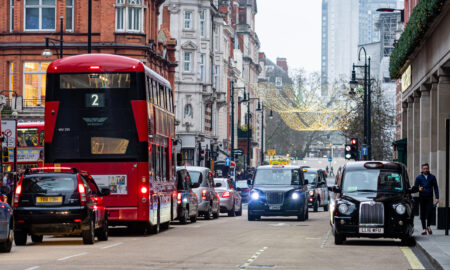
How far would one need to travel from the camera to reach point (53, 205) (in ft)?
70.0

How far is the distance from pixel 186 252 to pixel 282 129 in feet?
412

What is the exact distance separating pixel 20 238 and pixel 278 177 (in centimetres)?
1668

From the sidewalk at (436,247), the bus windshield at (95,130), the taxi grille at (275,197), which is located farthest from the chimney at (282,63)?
the bus windshield at (95,130)

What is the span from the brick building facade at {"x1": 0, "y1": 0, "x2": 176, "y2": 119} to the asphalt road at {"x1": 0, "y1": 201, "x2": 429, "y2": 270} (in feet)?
116

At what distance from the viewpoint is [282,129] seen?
144 metres

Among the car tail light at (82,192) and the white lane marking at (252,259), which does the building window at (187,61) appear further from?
the white lane marking at (252,259)

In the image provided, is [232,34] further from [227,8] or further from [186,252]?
[186,252]

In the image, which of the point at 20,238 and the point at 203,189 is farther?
the point at 203,189

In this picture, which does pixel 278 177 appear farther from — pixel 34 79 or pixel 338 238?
pixel 34 79

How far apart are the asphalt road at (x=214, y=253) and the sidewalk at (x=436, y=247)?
0.29 m

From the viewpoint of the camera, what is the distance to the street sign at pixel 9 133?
1302 inches

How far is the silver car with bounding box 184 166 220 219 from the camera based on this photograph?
36925 millimetres

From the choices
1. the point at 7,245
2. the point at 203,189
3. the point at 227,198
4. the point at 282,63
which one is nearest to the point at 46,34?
the point at 227,198

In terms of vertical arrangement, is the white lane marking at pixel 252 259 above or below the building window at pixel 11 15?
below
